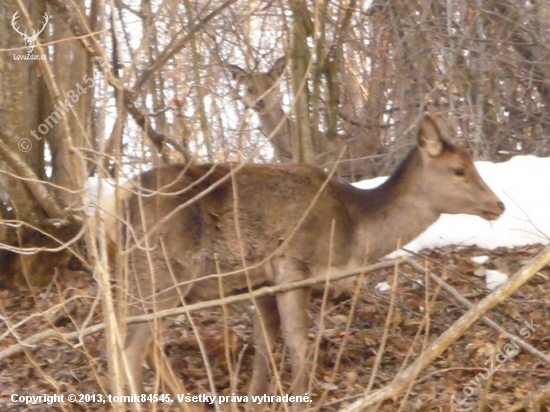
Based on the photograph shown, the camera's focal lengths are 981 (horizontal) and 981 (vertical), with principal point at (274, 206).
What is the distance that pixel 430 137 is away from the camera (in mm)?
8000

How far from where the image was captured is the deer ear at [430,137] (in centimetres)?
798

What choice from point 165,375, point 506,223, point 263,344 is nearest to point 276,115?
point 506,223

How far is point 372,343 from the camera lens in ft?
26.5

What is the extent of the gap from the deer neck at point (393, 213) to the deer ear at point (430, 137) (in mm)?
210

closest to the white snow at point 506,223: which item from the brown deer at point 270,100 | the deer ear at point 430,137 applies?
the deer ear at point 430,137

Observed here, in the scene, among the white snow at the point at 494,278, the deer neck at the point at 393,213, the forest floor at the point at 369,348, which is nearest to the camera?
the forest floor at the point at 369,348

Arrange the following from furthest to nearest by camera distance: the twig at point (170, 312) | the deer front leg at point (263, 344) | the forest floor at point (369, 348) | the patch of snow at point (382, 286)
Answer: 1. the patch of snow at point (382, 286)
2. the deer front leg at point (263, 344)
3. the forest floor at point (369, 348)
4. the twig at point (170, 312)

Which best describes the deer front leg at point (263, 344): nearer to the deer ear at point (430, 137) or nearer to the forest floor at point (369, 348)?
the forest floor at point (369, 348)

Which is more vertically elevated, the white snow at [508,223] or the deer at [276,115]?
the deer at [276,115]

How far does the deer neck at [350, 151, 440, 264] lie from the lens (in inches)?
313

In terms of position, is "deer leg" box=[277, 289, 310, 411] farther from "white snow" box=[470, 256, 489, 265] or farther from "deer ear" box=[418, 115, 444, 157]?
"white snow" box=[470, 256, 489, 265]

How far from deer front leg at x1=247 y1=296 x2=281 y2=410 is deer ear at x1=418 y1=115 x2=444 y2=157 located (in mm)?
1770

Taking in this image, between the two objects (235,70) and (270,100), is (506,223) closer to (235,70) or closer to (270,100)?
(270,100)

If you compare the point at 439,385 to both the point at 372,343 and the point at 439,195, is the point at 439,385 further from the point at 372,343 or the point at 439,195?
the point at 439,195
